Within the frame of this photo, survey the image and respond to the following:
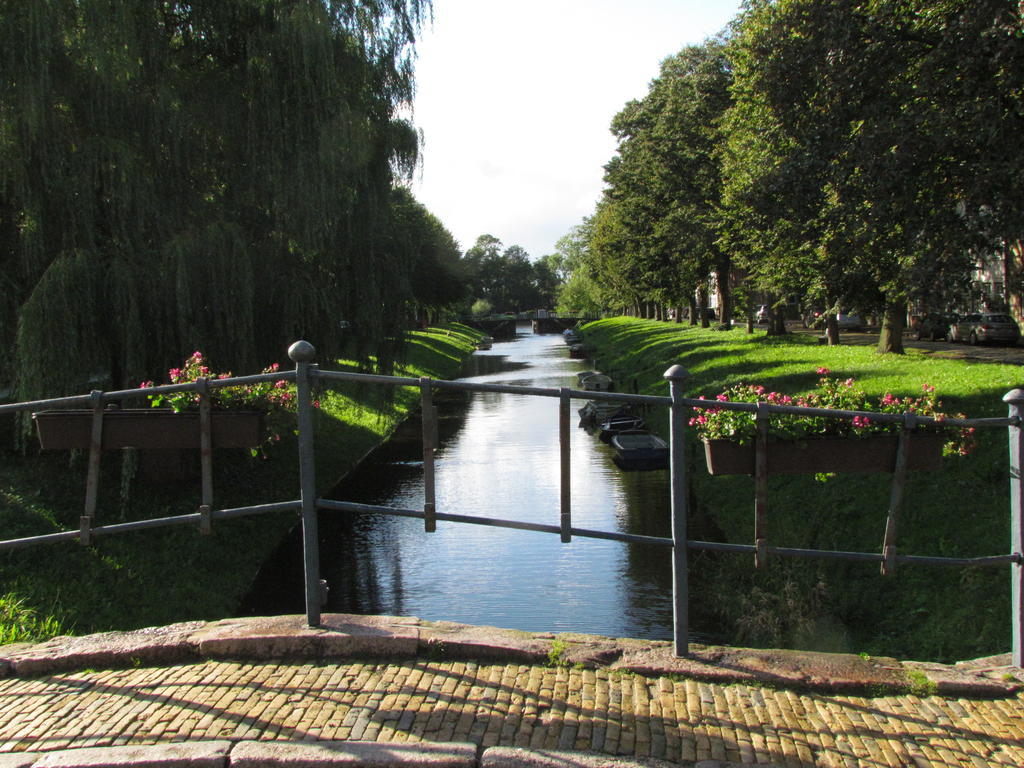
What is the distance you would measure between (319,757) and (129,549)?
1094cm

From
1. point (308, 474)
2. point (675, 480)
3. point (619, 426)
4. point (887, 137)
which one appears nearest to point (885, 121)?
point (887, 137)

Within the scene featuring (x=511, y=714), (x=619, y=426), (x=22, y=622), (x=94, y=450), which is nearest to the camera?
(x=511, y=714)

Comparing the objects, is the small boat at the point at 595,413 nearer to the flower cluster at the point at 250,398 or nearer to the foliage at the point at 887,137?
the foliage at the point at 887,137

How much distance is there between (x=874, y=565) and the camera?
1298 centimetres

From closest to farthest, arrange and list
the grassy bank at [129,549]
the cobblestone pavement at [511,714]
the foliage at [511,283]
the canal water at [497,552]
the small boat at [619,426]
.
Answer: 1. the cobblestone pavement at [511,714]
2. the grassy bank at [129,549]
3. the canal water at [497,552]
4. the small boat at [619,426]
5. the foliage at [511,283]

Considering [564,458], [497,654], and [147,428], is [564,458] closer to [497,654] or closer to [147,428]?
[497,654]

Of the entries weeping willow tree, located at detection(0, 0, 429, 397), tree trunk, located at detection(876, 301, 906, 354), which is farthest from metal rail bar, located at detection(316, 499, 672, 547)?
tree trunk, located at detection(876, 301, 906, 354)

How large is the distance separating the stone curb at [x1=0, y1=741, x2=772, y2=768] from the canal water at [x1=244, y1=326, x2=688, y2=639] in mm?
9076

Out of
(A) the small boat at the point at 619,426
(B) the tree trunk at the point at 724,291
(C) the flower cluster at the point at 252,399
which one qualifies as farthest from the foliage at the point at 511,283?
(C) the flower cluster at the point at 252,399

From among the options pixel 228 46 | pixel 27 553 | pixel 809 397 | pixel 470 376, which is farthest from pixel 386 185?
pixel 470 376

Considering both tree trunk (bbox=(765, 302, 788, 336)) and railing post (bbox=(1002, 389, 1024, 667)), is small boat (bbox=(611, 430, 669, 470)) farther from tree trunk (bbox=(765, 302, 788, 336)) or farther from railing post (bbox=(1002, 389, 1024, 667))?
railing post (bbox=(1002, 389, 1024, 667))

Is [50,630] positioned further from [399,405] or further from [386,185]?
[399,405]

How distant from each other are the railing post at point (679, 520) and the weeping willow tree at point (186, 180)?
11.3 meters

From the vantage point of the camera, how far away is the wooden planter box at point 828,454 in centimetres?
523
